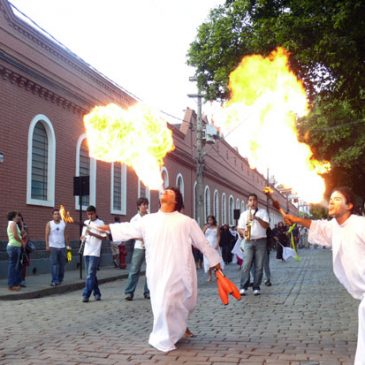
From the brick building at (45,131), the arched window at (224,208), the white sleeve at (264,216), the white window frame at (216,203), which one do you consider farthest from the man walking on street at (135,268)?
the arched window at (224,208)

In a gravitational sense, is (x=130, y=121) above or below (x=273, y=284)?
→ above

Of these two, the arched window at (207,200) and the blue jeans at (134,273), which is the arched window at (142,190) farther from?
the blue jeans at (134,273)

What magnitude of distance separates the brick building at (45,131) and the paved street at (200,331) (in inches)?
226

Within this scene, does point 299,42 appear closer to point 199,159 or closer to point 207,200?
point 199,159

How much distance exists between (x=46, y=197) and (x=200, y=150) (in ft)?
26.3

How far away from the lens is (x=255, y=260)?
1146cm

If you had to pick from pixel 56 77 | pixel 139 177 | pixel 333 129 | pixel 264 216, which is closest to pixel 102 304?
pixel 264 216

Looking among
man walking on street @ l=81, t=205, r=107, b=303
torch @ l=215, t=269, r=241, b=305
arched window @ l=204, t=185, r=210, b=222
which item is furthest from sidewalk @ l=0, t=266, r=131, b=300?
arched window @ l=204, t=185, r=210, b=222

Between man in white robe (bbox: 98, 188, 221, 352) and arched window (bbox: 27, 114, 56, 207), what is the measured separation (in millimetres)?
10701

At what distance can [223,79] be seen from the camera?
15602mm

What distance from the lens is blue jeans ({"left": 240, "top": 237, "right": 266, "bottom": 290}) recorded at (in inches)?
444

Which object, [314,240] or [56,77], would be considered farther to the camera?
[56,77]

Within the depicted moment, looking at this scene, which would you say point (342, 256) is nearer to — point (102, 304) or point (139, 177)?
point (102, 304)

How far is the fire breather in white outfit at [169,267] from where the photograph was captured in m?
6.11
